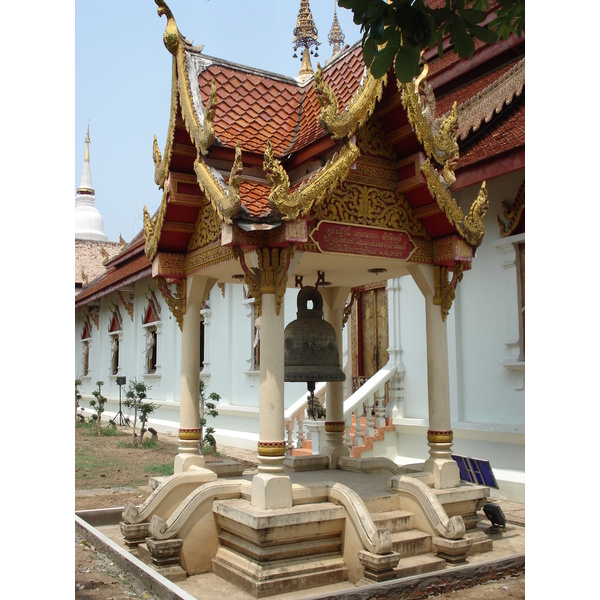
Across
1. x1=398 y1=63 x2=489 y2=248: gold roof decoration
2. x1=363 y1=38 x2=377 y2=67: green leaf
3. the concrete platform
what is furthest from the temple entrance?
x1=363 y1=38 x2=377 y2=67: green leaf

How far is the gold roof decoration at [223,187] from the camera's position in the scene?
4605 millimetres

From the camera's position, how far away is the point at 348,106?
4.82 meters

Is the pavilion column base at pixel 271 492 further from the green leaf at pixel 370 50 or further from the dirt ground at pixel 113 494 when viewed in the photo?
the green leaf at pixel 370 50

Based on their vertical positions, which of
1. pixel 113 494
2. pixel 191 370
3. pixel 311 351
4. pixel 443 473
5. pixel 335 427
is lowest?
pixel 113 494

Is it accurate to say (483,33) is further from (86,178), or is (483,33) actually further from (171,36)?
(86,178)

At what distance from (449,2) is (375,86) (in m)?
1.72

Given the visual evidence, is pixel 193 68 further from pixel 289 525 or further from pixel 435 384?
pixel 289 525

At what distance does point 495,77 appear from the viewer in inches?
396

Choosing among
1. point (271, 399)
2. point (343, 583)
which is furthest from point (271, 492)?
point (343, 583)

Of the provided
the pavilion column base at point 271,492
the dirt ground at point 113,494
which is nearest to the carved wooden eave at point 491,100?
the pavilion column base at point 271,492

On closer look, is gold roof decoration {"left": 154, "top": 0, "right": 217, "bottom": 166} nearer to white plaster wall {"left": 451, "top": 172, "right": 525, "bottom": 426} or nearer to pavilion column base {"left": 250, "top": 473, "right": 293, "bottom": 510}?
pavilion column base {"left": 250, "top": 473, "right": 293, "bottom": 510}

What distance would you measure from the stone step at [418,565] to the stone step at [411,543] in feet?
0.13

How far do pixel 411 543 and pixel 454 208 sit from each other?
260 cm

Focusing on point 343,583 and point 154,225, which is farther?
point 154,225
